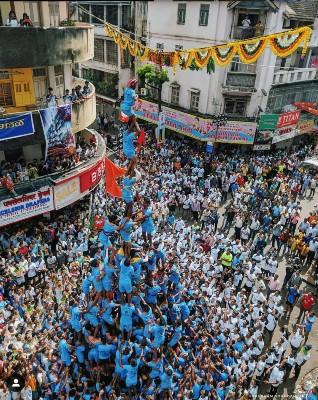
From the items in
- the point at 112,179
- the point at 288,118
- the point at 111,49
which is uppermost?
the point at 111,49

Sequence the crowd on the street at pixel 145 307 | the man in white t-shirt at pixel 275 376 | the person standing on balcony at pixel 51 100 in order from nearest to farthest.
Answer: the crowd on the street at pixel 145 307, the man in white t-shirt at pixel 275 376, the person standing on balcony at pixel 51 100

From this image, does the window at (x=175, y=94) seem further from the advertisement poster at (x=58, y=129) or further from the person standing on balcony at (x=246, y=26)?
the advertisement poster at (x=58, y=129)

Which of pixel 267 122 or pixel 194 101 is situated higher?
pixel 194 101

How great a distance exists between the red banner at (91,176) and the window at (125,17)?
1729 cm

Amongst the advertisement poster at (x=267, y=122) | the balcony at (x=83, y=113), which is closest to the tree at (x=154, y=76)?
the advertisement poster at (x=267, y=122)

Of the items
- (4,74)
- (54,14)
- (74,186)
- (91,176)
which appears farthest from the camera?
(91,176)

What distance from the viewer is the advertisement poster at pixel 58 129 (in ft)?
53.6

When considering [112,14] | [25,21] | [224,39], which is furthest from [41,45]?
[112,14]

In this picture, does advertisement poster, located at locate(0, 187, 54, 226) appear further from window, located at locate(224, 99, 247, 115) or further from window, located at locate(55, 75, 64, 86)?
window, located at locate(224, 99, 247, 115)

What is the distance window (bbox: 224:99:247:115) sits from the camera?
88.8ft

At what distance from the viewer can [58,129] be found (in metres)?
17.0

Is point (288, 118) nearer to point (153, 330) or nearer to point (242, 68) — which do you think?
point (242, 68)

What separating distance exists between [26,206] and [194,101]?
1651 cm

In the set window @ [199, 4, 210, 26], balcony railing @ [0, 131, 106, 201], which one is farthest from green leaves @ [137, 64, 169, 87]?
balcony railing @ [0, 131, 106, 201]
